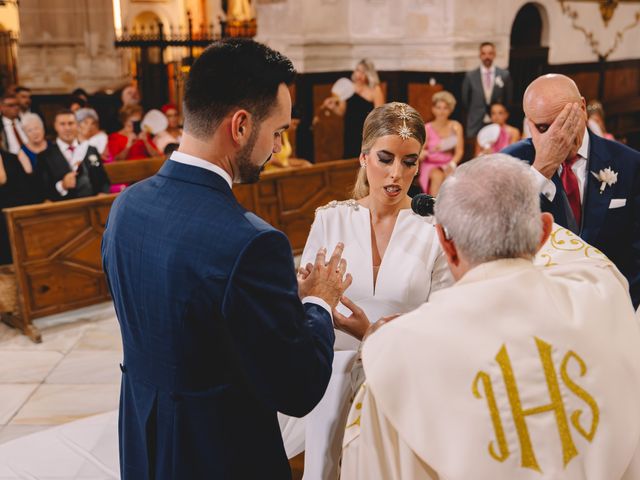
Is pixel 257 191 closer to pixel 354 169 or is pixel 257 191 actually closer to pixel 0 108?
pixel 354 169

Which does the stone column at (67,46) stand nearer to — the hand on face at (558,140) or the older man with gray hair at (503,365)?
the hand on face at (558,140)

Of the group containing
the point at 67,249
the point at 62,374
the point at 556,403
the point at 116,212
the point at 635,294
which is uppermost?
the point at 116,212

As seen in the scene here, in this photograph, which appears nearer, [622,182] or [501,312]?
[501,312]

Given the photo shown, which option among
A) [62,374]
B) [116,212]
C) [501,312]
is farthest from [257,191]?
[501,312]

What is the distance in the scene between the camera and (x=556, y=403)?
170 cm

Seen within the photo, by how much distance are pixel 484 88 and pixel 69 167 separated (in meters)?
5.67

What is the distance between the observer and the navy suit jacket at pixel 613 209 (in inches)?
122

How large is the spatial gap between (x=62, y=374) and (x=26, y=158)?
6.89 feet

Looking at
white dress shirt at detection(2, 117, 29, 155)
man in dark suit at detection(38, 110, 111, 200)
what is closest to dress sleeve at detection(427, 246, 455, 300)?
man in dark suit at detection(38, 110, 111, 200)

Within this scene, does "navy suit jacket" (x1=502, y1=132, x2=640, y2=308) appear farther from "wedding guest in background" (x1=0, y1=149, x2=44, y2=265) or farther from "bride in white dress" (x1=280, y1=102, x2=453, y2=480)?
"wedding guest in background" (x1=0, y1=149, x2=44, y2=265)

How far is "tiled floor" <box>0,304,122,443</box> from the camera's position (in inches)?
190

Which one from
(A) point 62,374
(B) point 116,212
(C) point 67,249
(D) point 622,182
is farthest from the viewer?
(C) point 67,249

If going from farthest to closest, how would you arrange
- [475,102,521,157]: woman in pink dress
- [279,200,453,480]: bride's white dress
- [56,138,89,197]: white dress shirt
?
[475,102,521,157]: woman in pink dress → [56,138,89,197]: white dress shirt → [279,200,453,480]: bride's white dress

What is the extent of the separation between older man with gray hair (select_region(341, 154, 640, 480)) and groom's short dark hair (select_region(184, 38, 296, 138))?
1.79 ft
